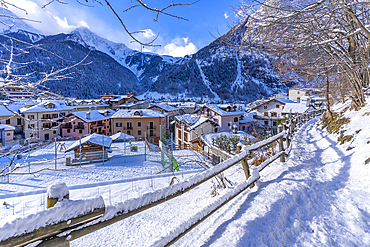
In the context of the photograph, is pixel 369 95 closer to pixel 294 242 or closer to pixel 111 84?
pixel 294 242

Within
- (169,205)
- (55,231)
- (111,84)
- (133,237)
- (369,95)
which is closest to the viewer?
(55,231)

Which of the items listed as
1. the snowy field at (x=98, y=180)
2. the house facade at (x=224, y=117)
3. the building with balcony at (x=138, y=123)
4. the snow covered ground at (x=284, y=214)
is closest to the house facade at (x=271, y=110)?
the house facade at (x=224, y=117)

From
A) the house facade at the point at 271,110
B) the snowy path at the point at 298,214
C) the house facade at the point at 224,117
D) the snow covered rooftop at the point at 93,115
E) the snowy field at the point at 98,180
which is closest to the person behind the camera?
the snowy path at the point at 298,214

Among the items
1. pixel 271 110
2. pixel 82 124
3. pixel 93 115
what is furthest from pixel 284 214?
pixel 271 110

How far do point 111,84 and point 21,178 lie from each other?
135490mm

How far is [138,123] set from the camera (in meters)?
33.1

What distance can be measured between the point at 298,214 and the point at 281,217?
0.94ft

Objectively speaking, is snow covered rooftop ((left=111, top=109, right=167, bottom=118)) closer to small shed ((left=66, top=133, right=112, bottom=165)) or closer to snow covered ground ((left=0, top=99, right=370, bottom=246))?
small shed ((left=66, top=133, right=112, bottom=165))

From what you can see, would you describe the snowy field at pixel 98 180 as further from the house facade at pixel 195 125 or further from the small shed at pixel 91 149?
the house facade at pixel 195 125

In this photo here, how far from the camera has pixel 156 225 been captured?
303cm

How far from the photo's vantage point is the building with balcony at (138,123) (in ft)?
107

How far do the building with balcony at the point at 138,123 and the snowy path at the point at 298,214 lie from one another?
2980cm

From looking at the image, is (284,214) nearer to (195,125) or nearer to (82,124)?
(195,125)

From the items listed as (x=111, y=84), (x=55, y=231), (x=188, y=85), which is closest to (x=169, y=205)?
(x=55, y=231)
